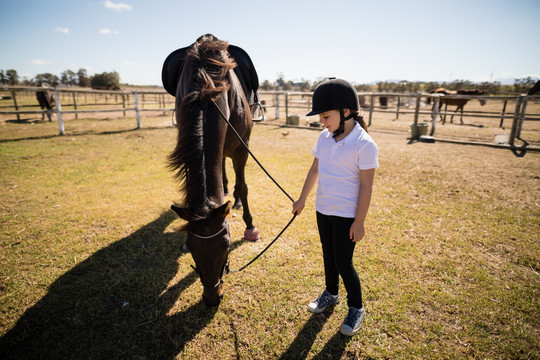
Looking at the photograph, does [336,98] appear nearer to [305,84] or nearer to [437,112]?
[437,112]

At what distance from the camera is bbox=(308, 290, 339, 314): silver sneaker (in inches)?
89.0

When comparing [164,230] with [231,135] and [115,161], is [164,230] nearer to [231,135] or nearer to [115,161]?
[231,135]

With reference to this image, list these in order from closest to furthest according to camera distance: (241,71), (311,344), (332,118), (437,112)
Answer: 1. (332,118)
2. (311,344)
3. (241,71)
4. (437,112)

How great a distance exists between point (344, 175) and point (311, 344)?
4.70 feet

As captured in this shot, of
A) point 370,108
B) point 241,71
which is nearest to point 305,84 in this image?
point 370,108

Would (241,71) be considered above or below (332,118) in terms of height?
above

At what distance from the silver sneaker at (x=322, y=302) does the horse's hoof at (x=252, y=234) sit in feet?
4.08

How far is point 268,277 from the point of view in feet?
8.88

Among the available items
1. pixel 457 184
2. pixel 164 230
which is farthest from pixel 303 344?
pixel 457 184

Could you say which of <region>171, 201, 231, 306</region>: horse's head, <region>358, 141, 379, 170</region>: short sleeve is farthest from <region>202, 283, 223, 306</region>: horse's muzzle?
<region>358, 141, 379, 170</region>: short sleeve

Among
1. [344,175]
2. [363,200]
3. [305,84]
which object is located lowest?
[363,200]

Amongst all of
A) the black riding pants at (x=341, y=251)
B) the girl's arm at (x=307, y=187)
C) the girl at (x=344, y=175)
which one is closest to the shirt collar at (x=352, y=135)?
the girl at (x=344, y=175)

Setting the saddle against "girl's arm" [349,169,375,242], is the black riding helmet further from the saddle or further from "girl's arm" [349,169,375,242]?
the saddle

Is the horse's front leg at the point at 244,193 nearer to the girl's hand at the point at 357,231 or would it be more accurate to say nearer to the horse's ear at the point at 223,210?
the horse's ear at the point at 223,210
